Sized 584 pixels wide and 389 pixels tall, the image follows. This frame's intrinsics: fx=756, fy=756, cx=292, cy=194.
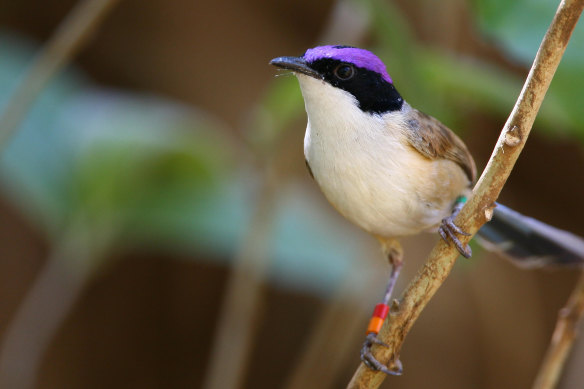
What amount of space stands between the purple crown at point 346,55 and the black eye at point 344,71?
0.02m

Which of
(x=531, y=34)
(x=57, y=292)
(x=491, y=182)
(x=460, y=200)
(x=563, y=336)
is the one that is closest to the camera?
(x=491, y=182)

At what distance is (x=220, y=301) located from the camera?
18.7ft

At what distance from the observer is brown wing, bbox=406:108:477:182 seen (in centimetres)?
232

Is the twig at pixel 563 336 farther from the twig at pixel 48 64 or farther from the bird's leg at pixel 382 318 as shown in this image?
the twig at pixel 48 64

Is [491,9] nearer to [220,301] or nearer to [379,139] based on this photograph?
[379,139]

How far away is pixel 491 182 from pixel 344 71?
0.64 m

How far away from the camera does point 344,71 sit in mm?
2197

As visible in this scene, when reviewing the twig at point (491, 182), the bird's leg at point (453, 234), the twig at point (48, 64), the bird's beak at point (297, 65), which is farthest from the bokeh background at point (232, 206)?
the twig at point (491, 182)

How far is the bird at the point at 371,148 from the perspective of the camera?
217cm

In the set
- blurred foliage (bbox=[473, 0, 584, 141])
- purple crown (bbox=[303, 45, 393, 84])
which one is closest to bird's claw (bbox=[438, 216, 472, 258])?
purple crown (bbox=[303, 45, 393, 84])

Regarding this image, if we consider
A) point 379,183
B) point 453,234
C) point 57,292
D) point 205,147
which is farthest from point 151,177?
point 453,234

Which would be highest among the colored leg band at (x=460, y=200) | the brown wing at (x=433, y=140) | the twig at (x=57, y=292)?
the brown wing at (x=433, y=140)

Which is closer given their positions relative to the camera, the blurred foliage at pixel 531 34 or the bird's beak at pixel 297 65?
the bird's beak at pixel 297 65

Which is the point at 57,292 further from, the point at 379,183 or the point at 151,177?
the point at 379,183
